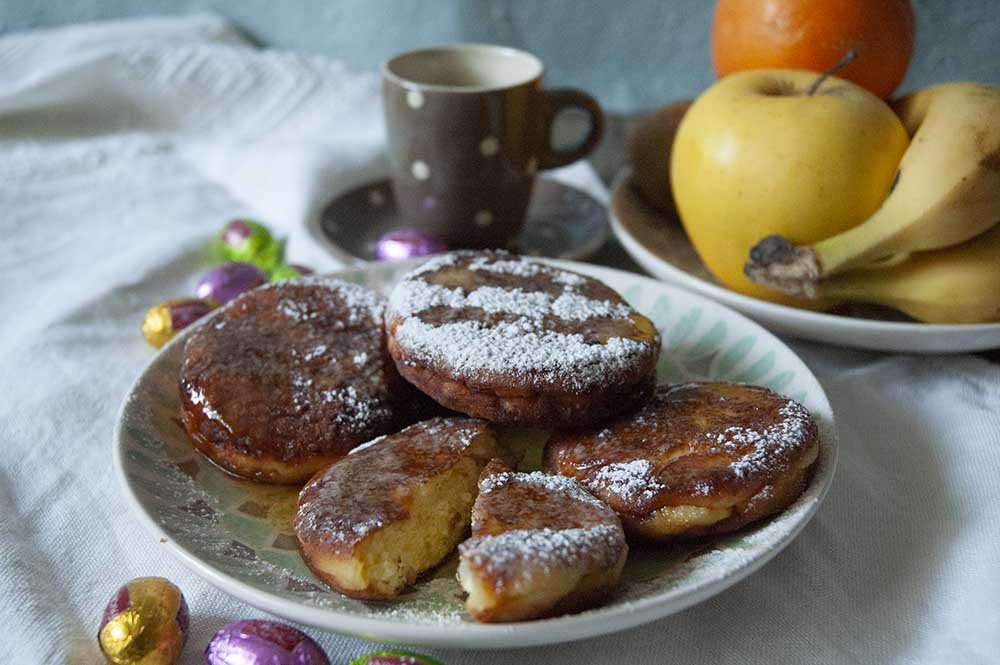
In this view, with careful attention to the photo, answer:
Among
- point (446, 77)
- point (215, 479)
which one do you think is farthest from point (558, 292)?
point (446, 77)

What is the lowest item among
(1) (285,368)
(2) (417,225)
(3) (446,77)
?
(2) (417,225)

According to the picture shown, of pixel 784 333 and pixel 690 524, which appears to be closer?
pixel 690 524

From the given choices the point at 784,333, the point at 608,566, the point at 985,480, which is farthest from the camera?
the point at 784,333

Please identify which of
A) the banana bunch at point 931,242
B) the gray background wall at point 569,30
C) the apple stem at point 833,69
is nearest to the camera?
the banana bunch at point 931,242

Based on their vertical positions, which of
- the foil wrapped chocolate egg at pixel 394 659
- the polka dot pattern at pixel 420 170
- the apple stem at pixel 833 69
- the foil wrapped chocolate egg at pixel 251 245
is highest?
the apple stem at pixel 833 69

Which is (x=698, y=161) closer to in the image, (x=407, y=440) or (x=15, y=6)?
(x=407, y=440)

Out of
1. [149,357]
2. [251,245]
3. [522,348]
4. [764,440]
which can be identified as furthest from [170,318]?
[764,440]

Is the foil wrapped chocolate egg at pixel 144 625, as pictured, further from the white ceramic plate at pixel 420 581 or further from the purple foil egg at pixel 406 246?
the purple foil egg at pixel 406 246

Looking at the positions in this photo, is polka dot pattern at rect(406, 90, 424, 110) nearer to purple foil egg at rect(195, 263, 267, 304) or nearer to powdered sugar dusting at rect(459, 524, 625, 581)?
purple foil egg at rect(195, 263, 267, 304)

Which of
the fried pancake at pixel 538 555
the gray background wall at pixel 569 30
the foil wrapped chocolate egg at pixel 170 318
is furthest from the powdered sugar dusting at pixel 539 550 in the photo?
the gray background wall at pixel 569 30
